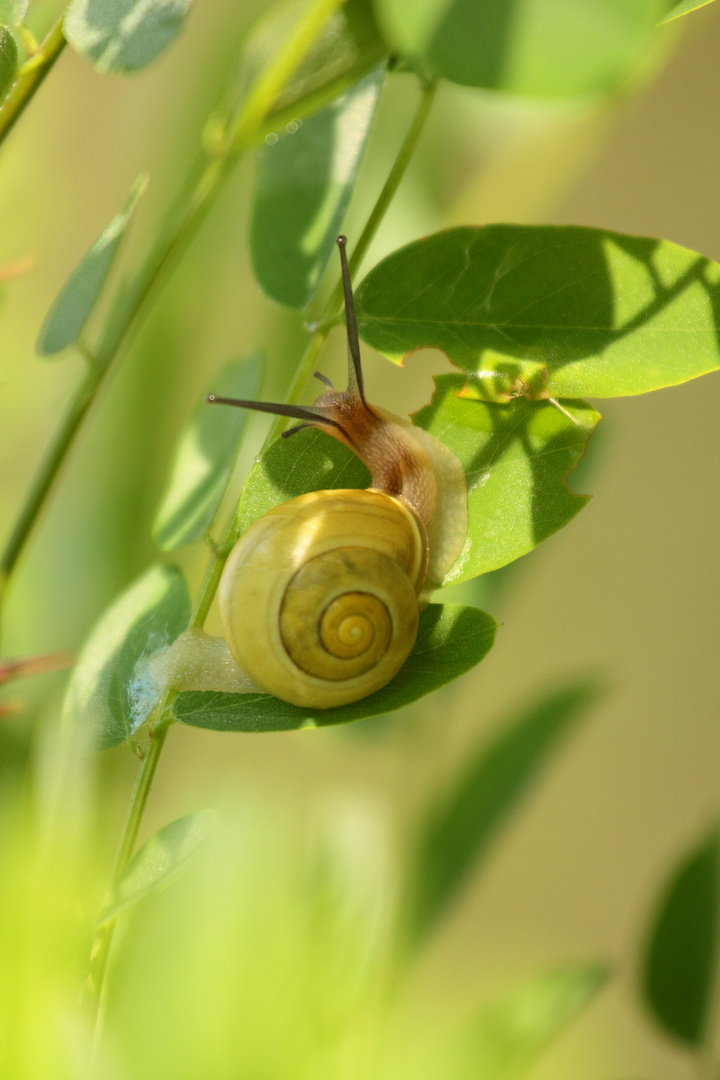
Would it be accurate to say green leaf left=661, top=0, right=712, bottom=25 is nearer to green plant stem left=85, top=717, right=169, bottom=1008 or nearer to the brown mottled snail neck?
the brown mottled snail neck

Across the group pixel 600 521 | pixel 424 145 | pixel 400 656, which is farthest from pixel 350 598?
pixel 600 521

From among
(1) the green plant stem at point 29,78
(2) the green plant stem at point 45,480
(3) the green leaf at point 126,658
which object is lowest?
(3) the green leaf at point 126,658

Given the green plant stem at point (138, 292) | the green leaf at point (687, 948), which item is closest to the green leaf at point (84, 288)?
the green plant stem at point (138, 292)

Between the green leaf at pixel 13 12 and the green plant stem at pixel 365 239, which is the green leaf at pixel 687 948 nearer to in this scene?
the green plant stem at pixel 365 239

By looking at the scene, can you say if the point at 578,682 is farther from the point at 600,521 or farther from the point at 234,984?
the point at 600,521

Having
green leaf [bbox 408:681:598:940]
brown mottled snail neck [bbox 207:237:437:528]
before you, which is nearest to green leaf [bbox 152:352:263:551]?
brown mottled snail neck [bbox 207:237:437:528]

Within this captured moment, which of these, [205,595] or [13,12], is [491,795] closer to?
[205,595]
